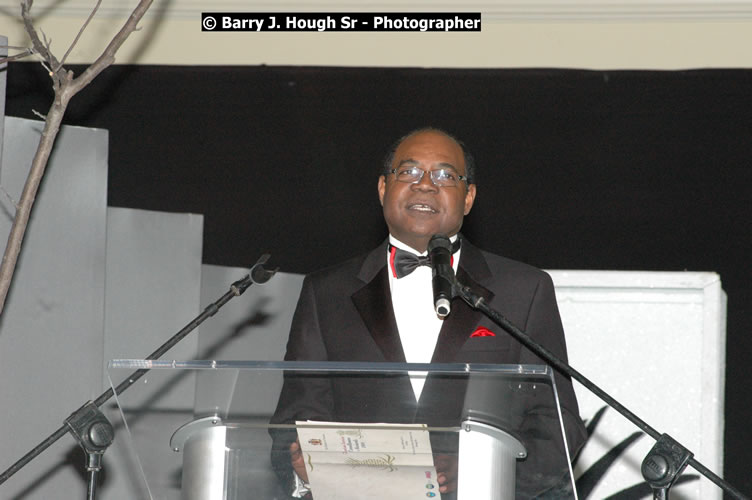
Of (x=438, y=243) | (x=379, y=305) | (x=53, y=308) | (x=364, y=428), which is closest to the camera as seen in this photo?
(x=364, y=428)

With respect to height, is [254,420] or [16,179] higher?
[16,179]

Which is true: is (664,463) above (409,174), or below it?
below

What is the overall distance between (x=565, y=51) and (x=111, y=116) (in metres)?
1.90

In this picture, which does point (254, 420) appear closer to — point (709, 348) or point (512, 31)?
point (709, 348)

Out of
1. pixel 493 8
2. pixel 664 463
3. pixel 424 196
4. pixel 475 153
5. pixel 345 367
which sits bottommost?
pixel 664 463

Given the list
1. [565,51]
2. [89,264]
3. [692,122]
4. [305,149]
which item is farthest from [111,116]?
[692,122]

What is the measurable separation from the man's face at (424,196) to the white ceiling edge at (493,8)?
2.14 meters

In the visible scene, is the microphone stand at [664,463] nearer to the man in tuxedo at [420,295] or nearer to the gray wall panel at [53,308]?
the man in tuxedo at [420,295]

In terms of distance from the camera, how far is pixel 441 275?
1.94m

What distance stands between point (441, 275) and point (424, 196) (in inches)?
23.7

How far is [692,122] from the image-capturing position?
428 centimetres

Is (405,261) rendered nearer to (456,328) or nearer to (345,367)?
(456,328)

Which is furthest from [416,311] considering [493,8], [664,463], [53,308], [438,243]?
[493,8]

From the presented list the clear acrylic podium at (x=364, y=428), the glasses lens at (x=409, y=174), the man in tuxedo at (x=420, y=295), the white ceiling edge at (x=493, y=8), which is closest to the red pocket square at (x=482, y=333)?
the man in tuxedo at (x=420, y=295)
